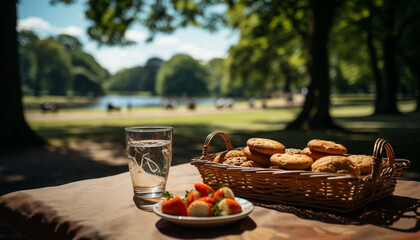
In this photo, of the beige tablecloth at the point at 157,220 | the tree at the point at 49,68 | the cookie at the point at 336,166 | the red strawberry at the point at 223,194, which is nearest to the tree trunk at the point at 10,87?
the beige tablecloth at the point at 157,220

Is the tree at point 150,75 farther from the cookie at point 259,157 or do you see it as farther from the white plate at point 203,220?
the white plate at point 203,220

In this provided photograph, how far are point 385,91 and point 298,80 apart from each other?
25800mm

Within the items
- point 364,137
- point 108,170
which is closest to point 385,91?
point 364,137

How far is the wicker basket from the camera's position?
1.39 metres

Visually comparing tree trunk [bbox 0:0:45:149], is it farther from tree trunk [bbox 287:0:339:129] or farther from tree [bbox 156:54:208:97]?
tree [bbox 156:54:208:97]

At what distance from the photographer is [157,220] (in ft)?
4.50

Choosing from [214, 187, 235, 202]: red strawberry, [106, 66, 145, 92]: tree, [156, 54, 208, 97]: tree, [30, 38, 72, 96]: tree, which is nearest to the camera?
[214, 187, 235, 202]: red strawberry

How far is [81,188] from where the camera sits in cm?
192

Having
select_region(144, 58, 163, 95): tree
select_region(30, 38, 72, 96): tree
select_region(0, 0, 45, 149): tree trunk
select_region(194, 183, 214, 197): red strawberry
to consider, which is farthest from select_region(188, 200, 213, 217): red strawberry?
select_region(144, 58, 163, 95): tree

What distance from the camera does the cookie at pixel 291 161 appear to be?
5.13 ft

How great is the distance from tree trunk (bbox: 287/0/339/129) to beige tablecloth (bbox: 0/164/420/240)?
38.1 ft

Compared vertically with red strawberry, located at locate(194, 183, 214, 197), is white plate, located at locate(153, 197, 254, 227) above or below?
below

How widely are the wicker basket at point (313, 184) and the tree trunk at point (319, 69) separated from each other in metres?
11.7

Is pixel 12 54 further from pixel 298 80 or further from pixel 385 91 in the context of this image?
pixel 298 80
